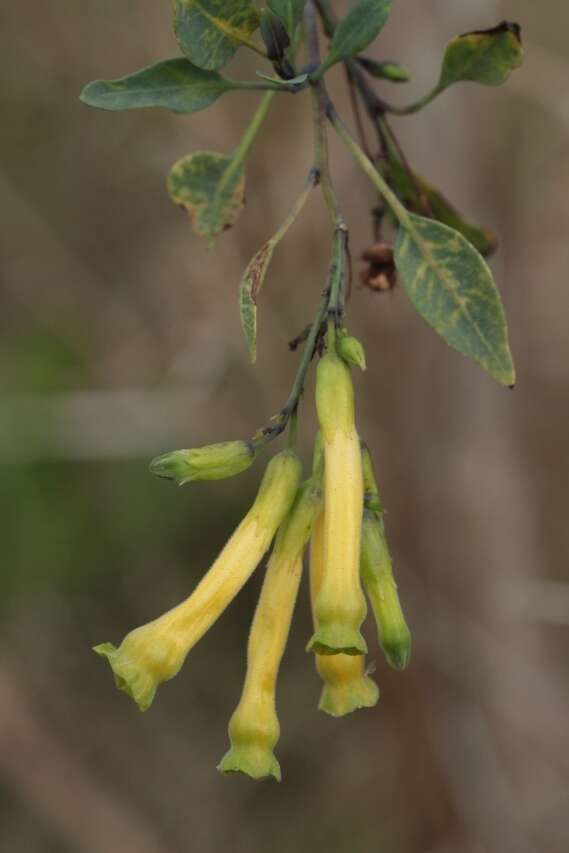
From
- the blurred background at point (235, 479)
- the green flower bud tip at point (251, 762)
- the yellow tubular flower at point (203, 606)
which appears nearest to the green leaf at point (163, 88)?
the yellow tubular flower at point (203, 606)

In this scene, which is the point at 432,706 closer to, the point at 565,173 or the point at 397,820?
the point at 397,820

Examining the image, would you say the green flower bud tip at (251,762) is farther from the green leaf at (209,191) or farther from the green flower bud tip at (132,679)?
the green leaf at (209,191)

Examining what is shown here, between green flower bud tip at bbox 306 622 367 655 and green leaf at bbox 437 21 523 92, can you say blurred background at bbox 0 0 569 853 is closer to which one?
green leaf at bbox 437 21 523 92

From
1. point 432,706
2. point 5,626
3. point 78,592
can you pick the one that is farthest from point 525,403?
point 5,626

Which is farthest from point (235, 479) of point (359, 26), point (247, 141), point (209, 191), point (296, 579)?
point (359, 26)

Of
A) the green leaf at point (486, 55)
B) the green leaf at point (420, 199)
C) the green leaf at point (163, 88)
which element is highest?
the green leaf at point (486, 55)

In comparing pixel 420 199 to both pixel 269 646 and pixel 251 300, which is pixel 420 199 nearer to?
pixel 251 300

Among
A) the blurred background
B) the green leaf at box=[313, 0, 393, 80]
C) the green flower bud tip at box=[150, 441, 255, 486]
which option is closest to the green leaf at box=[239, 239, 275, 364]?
the green flower bud tip at box=[150, 441, 255, 486]
